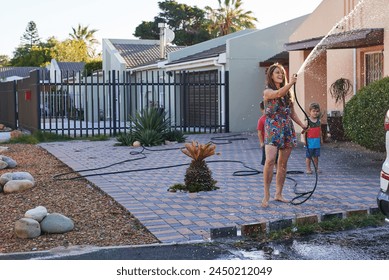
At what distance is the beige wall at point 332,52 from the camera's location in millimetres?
13984

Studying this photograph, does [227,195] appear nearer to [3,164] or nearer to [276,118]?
[276,118]

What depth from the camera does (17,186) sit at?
29.0ft

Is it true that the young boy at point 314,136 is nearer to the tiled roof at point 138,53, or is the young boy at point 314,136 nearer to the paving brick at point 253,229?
the paving brick at point 253,229

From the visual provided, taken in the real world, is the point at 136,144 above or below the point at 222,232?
above

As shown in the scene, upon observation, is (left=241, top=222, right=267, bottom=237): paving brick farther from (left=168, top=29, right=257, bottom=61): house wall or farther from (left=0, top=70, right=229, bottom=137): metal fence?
(left=168, top=29, right=257, bottom=61): house wall

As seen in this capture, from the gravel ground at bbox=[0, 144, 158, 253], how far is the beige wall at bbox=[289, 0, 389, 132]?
6193mm

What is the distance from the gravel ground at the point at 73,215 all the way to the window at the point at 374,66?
24.8 ft

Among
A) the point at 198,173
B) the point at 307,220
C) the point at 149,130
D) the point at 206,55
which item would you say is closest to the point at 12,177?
the point at 198,173

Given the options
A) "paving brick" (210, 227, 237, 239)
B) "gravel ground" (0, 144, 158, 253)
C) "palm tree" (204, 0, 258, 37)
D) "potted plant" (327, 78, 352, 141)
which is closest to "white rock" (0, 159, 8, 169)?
"gravel ground" (0, 144, 158, 253)

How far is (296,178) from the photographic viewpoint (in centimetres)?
962

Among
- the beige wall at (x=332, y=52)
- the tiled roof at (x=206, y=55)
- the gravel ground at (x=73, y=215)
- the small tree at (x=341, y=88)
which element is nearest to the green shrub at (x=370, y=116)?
the beige wall at (x=332, y=52)

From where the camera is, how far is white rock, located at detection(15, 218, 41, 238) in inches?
241

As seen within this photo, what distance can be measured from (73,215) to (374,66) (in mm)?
9623

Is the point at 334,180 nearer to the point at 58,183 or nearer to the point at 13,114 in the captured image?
the point at 58,183
